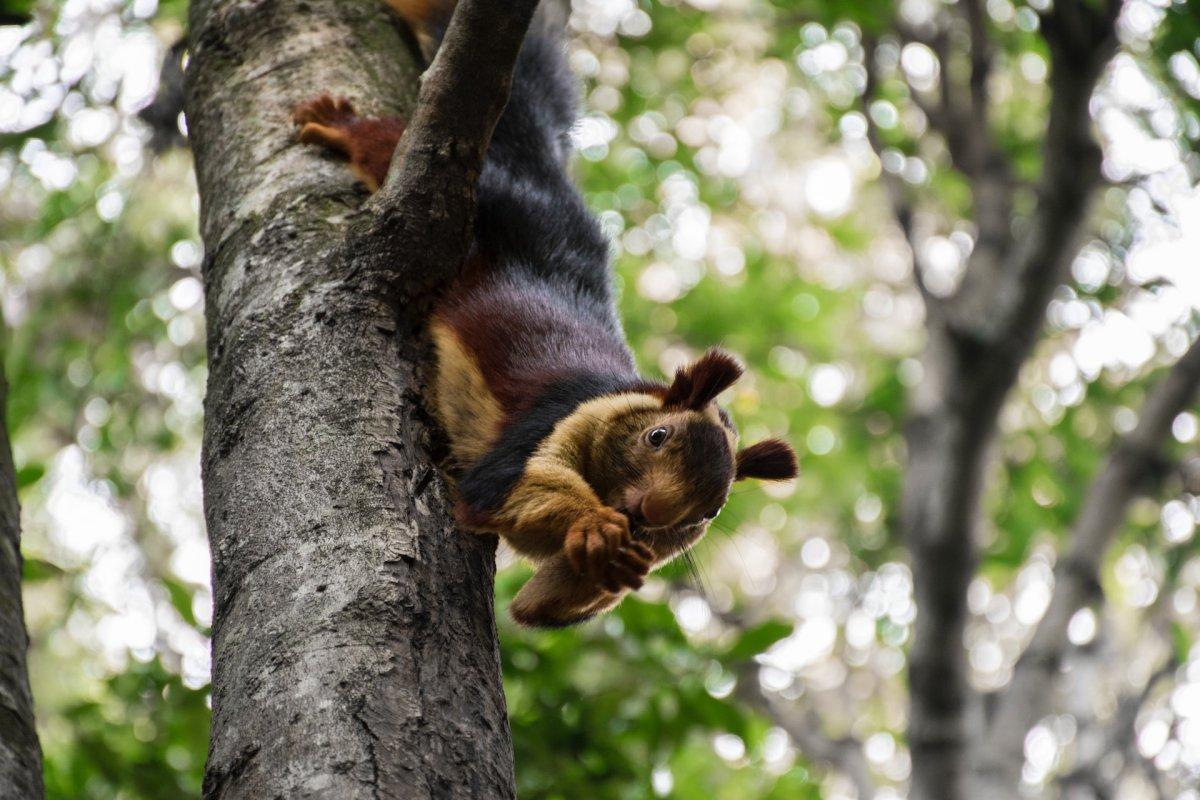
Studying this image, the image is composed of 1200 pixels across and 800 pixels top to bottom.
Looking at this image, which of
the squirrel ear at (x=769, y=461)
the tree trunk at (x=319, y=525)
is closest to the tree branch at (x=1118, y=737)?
the squirrel ear at (x=769, y=461)

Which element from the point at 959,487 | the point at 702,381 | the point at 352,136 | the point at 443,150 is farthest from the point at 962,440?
the point at 443,150

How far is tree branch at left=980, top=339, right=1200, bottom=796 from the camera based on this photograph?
208 inches

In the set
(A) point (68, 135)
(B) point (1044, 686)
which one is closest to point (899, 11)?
(B) point (1044, 686)

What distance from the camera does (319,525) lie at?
1863mm

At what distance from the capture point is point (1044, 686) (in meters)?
5.54

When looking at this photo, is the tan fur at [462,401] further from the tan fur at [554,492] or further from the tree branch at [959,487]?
the tree branch at [959,487]

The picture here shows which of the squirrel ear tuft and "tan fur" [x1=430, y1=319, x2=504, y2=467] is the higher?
"tan fur" [x1=430, y1=319, x2=504, y2=467]

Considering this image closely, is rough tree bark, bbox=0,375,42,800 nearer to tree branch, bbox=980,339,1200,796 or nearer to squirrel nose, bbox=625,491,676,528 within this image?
squirrel nose, bbox=625,491,676,528

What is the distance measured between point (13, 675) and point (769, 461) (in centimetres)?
176

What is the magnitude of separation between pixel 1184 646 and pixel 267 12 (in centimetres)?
601

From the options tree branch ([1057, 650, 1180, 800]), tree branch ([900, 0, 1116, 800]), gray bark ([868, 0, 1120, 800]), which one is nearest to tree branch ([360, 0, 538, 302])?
gray bark ([868, 0, 1120, 800])

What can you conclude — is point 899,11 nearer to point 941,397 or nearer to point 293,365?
point 941,397

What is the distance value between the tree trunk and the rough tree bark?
49 centimetres

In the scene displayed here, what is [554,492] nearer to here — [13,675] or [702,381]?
[702,381]
